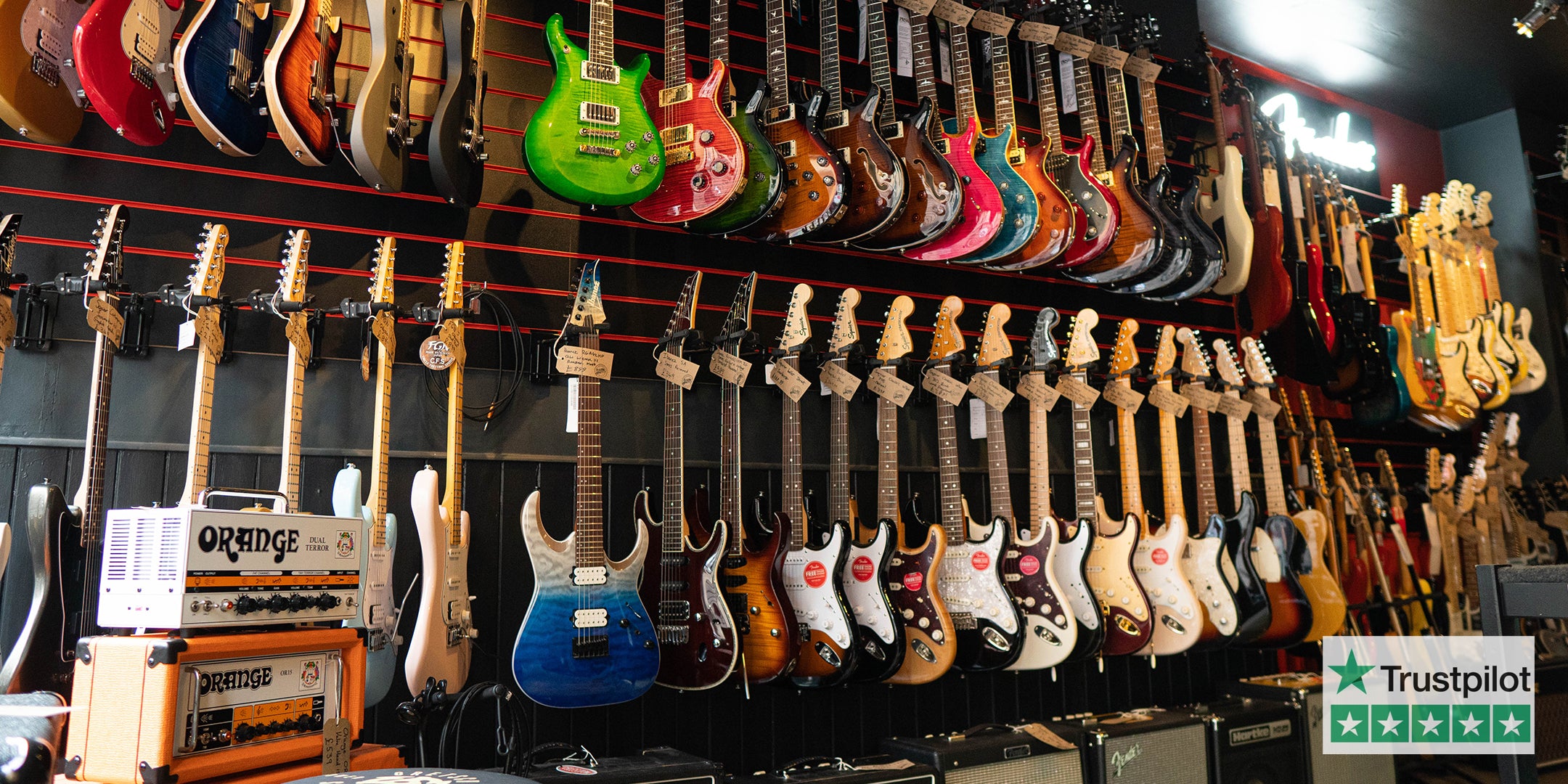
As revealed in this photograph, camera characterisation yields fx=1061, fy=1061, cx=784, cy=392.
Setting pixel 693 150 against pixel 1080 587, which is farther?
pixel 1080 587

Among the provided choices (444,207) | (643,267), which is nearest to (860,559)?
(643,267)

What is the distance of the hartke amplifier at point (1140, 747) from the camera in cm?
314

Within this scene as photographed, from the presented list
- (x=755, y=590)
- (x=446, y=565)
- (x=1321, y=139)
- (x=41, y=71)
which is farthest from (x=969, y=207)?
(x=1321, y=139)

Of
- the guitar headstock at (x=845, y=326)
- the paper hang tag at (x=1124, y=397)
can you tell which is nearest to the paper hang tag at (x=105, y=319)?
the guitar headstock at (x=845, y=326)

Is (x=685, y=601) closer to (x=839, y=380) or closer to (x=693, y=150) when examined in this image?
(x=839, y=380)

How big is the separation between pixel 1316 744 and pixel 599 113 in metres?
3.14

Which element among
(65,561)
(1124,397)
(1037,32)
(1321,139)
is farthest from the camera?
(1321,139)

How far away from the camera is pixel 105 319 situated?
7.79 ft

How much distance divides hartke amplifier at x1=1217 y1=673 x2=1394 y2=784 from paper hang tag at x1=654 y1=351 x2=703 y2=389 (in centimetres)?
234

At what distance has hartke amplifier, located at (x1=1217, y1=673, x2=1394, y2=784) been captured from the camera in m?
3.62

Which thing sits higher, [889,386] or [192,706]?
[889,386]

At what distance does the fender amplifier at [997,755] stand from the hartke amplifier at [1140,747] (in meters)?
0.07

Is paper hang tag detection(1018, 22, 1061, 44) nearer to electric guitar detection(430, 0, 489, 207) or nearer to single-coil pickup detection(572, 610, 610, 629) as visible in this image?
electric guitar detection(430, 0, 489, 207)

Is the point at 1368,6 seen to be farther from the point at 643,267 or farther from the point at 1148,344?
the point at 643,267
